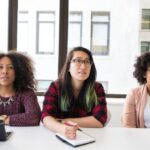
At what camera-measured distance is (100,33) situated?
321 cm

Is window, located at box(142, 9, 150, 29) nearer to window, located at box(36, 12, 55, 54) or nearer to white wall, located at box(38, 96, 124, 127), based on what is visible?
white wall, located at box(38, 96, 124, 127)

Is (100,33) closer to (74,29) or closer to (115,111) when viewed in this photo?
(74,29)

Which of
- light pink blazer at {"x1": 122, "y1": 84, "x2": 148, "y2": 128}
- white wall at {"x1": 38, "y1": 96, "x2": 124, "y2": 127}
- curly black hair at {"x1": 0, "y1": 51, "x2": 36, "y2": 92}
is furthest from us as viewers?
white wall at {"x1": 38, "y1": 96, "x2": 124, "y2": 127}

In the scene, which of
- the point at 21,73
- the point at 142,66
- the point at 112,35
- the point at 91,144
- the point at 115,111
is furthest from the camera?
the point at 112,35

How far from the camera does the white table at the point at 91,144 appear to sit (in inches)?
48.6

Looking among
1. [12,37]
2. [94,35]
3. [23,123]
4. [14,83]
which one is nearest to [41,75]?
[12,37]

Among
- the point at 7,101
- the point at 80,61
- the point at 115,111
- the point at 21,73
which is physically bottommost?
the point at 115,111

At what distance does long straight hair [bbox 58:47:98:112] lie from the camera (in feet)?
6.00

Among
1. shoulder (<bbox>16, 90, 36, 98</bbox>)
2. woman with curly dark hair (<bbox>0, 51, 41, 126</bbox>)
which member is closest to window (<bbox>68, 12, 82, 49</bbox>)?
woman with curly dark hair (<bbox>0, 51, 41, 126</bbox>)

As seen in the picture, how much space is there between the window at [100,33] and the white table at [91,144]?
1788 mm

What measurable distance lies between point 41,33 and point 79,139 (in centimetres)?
220

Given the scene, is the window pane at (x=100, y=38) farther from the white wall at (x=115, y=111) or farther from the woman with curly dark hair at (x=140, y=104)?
the woman with curly dark hair at (x=140, y=104)

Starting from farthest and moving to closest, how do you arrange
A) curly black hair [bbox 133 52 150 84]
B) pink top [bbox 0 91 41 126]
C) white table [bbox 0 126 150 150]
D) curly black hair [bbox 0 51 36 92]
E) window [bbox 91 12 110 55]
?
window [bbox 91 12 110 55] → curly black hair [bbox 133 52 150 84] → curly black hair [bbox 0 51 36 92] → pink top [bbox 0 91 41 126] → white table [bbox 0 126 150 150]

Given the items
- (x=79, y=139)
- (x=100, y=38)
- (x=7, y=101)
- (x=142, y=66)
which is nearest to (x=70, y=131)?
(x=79, y=139)
